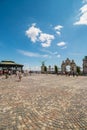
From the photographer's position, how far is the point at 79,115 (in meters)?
6.76

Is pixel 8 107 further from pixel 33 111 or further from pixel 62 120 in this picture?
pixel 62 120

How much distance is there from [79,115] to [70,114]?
1.36ft

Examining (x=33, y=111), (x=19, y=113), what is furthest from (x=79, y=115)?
(x=19, y=113)

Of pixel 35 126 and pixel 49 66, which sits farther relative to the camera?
pixel 49 66

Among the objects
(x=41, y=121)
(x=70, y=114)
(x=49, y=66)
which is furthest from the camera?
(x=49, y=66)

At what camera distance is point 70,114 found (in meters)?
6.92

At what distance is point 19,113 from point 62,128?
7.93 feet

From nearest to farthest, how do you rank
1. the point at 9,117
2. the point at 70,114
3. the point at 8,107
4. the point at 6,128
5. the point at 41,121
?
the point at 6,128, the point at 41,121, the point at 9,117, the point at 70,114, the point at 8,107

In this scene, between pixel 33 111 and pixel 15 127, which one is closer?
pixel 15 127

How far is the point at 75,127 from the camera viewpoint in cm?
541

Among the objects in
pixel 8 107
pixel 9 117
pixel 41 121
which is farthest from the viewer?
pixel 8 107

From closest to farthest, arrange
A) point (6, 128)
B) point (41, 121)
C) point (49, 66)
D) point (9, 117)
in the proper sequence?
point (6, 128) → point (41, 121) → point (9, 117) → point (49, 66)

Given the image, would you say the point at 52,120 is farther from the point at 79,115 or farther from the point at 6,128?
the point at 6,128

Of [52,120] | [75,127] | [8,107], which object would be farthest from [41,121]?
[8,107]
